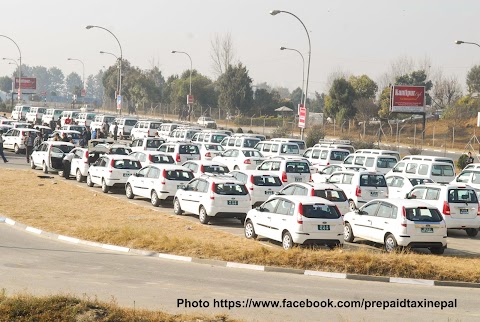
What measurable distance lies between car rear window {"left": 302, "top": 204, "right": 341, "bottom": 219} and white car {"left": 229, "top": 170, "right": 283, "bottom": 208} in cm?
728

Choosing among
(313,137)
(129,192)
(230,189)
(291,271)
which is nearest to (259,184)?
(230,189)

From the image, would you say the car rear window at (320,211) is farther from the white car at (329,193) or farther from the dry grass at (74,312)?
the dry grass at (74,312)

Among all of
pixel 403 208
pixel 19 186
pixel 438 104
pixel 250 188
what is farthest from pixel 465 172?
pixel 438 104

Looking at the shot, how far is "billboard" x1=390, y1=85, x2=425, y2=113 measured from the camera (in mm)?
76938

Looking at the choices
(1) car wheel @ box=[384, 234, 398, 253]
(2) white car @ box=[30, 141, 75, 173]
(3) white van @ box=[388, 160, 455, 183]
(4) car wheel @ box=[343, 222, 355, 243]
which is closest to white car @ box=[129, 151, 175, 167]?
(2) white car @ box=[30, 141, 75, 173]

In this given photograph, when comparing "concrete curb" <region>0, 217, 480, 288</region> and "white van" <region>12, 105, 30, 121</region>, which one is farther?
"white van" <region>12, 105, 30, 121</region>

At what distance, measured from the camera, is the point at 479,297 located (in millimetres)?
16391

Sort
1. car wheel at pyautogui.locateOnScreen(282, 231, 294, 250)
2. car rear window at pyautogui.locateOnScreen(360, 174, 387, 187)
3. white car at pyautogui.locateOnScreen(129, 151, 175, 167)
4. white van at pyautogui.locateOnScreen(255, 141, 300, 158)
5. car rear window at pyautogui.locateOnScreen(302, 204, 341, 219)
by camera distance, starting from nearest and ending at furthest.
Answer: car rear window at pyautogui.locateOnScreen(302, 204, 341, 219), car wheel at pyautogui.locateOnScreen(282, 231, 294, 250), car rear window at pyautogui.locateOnScreen(360, 174, 387, 187), white car at pyautogui.locateOnScreen(129, 151, 175, 167), white van at pyautogui.locateOnScreen(255, 141, 300, 158)

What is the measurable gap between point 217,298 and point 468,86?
115 metres

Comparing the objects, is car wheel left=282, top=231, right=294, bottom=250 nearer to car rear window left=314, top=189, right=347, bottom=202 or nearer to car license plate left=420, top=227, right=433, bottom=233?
car license plate left=420, top=227, right=433, bottom=233

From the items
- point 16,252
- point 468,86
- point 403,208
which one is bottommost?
point 16,252

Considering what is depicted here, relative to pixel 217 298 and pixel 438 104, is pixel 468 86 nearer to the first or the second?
pixel 438 104

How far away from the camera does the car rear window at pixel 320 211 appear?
21.1 m

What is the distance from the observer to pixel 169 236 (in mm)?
22891
